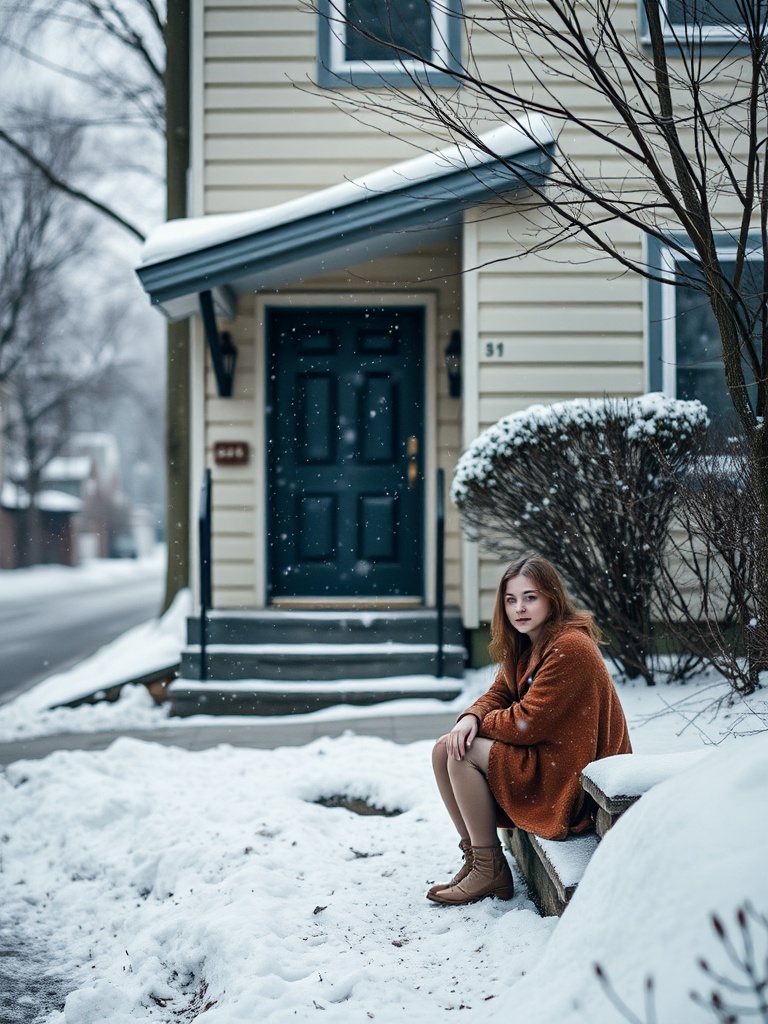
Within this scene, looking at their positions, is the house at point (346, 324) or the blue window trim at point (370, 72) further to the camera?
the blue window trim at point (370, 72)

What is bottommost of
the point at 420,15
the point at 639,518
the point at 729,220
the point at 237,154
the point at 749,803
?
the point at 749,803

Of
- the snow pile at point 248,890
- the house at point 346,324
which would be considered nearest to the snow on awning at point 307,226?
the house at point 346,324

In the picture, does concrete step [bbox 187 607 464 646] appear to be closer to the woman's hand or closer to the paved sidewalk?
the paved sidewalk

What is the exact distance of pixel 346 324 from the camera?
7.82 meters

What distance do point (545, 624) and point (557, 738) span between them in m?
0.41

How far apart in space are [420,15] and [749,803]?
24.4 ft

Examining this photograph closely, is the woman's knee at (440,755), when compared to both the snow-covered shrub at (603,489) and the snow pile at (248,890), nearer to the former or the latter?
the snow pile at (248,890)

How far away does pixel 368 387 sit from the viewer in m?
7.86

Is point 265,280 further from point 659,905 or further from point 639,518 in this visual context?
point 659,905

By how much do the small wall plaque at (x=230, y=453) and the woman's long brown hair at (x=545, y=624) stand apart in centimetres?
451

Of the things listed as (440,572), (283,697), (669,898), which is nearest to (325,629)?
(283,697)

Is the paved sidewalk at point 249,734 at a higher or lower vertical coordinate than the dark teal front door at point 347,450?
lower

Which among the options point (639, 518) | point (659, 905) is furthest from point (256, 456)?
point (659, 905)

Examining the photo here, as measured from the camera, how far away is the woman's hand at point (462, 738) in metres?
3.08
